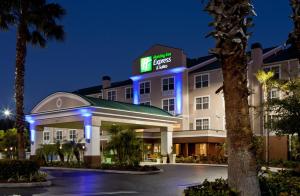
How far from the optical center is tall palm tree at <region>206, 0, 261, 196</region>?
33.4 ft

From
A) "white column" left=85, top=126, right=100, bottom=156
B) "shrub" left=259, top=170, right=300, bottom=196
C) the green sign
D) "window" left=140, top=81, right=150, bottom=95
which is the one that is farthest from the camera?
"window" left=140, top=81, right=150, bottom=95

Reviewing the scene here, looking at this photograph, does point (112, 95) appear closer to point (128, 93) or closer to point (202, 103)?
point (128, 93)

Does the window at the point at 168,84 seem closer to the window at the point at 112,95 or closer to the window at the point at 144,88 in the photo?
the window at the point at 144,88

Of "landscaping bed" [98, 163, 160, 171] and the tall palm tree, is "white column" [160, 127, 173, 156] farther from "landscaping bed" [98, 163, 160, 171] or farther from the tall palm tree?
the tall palm tree

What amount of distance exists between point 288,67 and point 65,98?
70.9 feet

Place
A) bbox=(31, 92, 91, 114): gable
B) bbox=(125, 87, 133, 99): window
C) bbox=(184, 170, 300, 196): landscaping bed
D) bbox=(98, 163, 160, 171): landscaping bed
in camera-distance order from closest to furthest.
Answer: bbox=(184, 170, 300, 196): landscaping bed → bbox=(98, 163, 160, 171): landscaping bed → bbox=(31, 92, 91, 114): gable → bbox=(125, 87, 133, 99): window

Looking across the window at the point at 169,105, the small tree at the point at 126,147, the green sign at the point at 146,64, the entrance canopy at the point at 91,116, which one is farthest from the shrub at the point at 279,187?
the green sign at the point at 146,64

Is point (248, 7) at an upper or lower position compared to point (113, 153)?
upper

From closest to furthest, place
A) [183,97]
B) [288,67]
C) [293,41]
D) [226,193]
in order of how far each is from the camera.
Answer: [226,193]
[293,41]
[288,67]
[183,97]

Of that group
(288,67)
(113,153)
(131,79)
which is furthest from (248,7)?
(131,79)

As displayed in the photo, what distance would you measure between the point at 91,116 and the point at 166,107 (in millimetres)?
18708

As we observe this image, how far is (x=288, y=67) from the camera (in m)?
44.2

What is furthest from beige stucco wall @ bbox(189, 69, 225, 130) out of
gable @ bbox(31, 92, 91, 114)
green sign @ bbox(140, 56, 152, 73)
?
gable @ bbox(31, 92, 91, 114)

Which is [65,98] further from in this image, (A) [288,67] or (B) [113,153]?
(A) [288,67]
